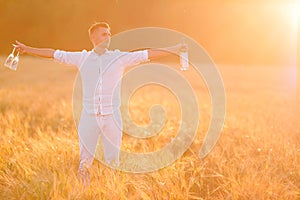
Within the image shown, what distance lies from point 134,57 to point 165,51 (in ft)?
0.98

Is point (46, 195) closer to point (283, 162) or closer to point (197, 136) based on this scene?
point (283, 162)

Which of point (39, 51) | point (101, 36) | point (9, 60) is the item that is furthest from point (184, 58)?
point (9, 60)

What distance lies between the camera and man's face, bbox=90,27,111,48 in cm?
367

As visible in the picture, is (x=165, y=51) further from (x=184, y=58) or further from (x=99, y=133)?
(x=99, y=133)

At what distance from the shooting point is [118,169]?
12.1 ft

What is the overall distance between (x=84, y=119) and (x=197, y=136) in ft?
8.15

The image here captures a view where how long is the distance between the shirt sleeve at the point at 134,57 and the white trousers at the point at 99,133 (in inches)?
20.1

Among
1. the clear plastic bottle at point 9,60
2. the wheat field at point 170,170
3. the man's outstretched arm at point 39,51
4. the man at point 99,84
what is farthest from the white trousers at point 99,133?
the clear plastic bottle at point 9,60

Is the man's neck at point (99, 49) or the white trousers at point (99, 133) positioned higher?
the man's neck at point (99, 49)

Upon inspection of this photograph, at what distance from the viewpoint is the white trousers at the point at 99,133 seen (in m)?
3.87

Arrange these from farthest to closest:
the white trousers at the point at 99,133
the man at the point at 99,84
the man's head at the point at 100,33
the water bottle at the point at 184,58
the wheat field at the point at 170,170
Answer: the white trousers at the point at 99,133
the man at the point at 99,84
the man's head at the point at 100,33
the water bottle at the point at 184,58
the wheat field at the point at 170,170

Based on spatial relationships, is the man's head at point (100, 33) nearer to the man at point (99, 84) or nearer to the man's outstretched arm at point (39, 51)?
the man at point (99, 84)

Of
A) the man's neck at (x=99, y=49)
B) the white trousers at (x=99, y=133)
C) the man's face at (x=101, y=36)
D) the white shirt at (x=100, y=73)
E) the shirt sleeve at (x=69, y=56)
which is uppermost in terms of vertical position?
the man's face at (x=101, y=36)

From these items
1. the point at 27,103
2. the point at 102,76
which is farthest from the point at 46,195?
the point at 27,103
